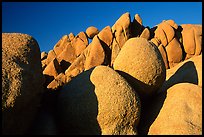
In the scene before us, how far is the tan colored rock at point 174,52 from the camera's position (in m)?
21.4

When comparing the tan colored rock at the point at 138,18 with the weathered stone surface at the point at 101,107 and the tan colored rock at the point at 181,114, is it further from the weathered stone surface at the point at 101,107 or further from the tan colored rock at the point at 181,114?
the weathered stone surface at the point at 101,107

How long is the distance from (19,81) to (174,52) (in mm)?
19496

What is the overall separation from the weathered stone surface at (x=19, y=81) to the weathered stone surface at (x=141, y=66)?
1.68m

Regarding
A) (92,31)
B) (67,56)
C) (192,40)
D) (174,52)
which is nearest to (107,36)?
(92,31)

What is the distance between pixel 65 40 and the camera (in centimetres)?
2903

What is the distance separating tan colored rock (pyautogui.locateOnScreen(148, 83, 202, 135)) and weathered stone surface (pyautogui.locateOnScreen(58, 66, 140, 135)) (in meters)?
0.54

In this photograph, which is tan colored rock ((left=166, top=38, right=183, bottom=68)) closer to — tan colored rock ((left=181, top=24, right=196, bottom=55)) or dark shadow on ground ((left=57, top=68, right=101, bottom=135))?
tan colored rock ((left=181, top=24, right=196, bottom=55))

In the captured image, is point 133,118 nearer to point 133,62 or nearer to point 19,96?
point 133,62

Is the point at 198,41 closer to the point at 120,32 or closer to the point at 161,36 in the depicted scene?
the point at 161,36

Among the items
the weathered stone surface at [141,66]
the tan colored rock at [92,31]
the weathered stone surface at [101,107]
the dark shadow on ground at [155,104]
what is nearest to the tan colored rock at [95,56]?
the tan colored rock at [92,31]

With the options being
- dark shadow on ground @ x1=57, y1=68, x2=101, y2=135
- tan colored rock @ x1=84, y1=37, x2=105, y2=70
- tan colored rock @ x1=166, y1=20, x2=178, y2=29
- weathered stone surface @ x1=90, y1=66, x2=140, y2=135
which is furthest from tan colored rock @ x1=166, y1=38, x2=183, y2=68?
dark shadow on ground @ x1=57, y1=68, x2=101, y2=135

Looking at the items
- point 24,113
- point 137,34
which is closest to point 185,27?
point 137,34

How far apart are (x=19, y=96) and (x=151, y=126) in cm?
264

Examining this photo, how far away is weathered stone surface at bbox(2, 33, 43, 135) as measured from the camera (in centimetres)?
344
